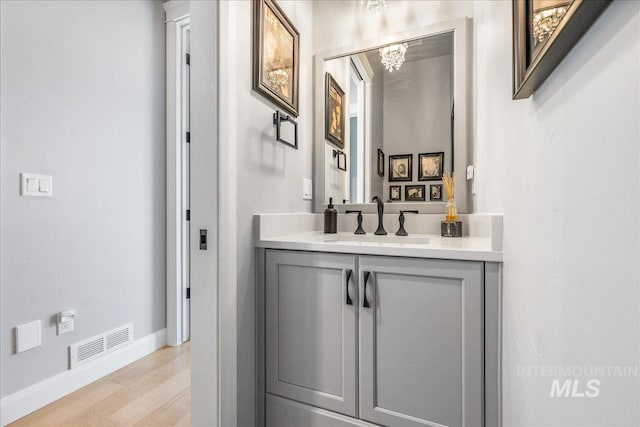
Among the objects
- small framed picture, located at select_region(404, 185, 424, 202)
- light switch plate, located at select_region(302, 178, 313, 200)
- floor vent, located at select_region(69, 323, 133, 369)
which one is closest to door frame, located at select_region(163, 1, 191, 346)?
floor vent, located at select_region(69, 323, 133, 369)

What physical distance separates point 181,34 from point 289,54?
1255 millimetres

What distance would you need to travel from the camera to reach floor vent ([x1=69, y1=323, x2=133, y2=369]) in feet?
5.51

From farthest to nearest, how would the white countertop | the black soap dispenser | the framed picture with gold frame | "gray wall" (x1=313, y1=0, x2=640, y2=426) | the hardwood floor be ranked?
the black soap dispenser
the hardwood floor
the framed picture with gold frame
the white countertop
"gray wall" (x1=313, y1=0, x2=640, y2=426)

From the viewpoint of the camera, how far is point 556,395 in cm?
51

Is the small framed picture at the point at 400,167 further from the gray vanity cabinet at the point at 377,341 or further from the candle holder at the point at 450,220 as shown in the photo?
the gray vanity cabinet at the point at 377,341

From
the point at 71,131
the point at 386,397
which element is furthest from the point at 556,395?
the point at 71,131

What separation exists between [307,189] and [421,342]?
1057 millimetres

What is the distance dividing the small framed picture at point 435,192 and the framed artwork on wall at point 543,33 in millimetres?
906

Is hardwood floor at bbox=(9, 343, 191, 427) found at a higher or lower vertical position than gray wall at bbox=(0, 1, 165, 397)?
lower

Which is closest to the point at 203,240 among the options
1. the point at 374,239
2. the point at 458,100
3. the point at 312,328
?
the point at 312,328

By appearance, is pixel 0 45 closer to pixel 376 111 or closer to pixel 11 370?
pixel 11 370

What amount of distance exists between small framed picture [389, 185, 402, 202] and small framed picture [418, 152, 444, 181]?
4.9 inches

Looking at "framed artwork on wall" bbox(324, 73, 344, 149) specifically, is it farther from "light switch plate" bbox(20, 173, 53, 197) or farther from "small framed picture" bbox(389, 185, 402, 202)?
"light switch plate" bbox(20, 173, 53, 197)

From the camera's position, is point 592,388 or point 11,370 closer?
point 592,388
